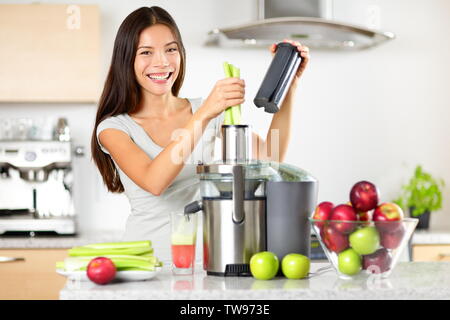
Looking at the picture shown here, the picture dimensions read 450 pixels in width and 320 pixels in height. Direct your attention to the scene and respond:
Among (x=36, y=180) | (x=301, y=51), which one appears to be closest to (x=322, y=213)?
(x=301, y=51)

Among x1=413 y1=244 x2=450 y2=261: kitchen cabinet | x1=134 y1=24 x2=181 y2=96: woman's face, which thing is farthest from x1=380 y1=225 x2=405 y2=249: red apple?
x1=413 y1=244 x2=450 y2=261: kitchen cabinet

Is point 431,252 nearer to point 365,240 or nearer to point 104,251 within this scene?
point 365,240

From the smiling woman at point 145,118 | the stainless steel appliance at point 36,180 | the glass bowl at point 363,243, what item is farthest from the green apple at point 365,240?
the stainless steel appliance at point 36,180

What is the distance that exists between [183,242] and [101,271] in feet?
0.85

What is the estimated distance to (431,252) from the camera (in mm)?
3918

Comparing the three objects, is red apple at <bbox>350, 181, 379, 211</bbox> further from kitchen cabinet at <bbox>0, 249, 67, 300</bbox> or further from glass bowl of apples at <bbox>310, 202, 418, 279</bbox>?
kitchen cabinet at <bbox>0, 249, 67, 300</bbox>

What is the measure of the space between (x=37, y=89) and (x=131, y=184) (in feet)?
6.27

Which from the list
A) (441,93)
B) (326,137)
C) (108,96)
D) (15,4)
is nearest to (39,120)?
(15,4)

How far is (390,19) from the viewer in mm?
4445

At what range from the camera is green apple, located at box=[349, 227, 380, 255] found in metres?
1.62

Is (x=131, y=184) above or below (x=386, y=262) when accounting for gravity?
above

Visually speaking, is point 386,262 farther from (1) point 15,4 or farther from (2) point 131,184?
(1) point 15,4

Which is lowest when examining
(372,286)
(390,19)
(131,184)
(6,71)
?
(372,286)

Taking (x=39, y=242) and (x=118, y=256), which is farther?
(x=39, y=242)
